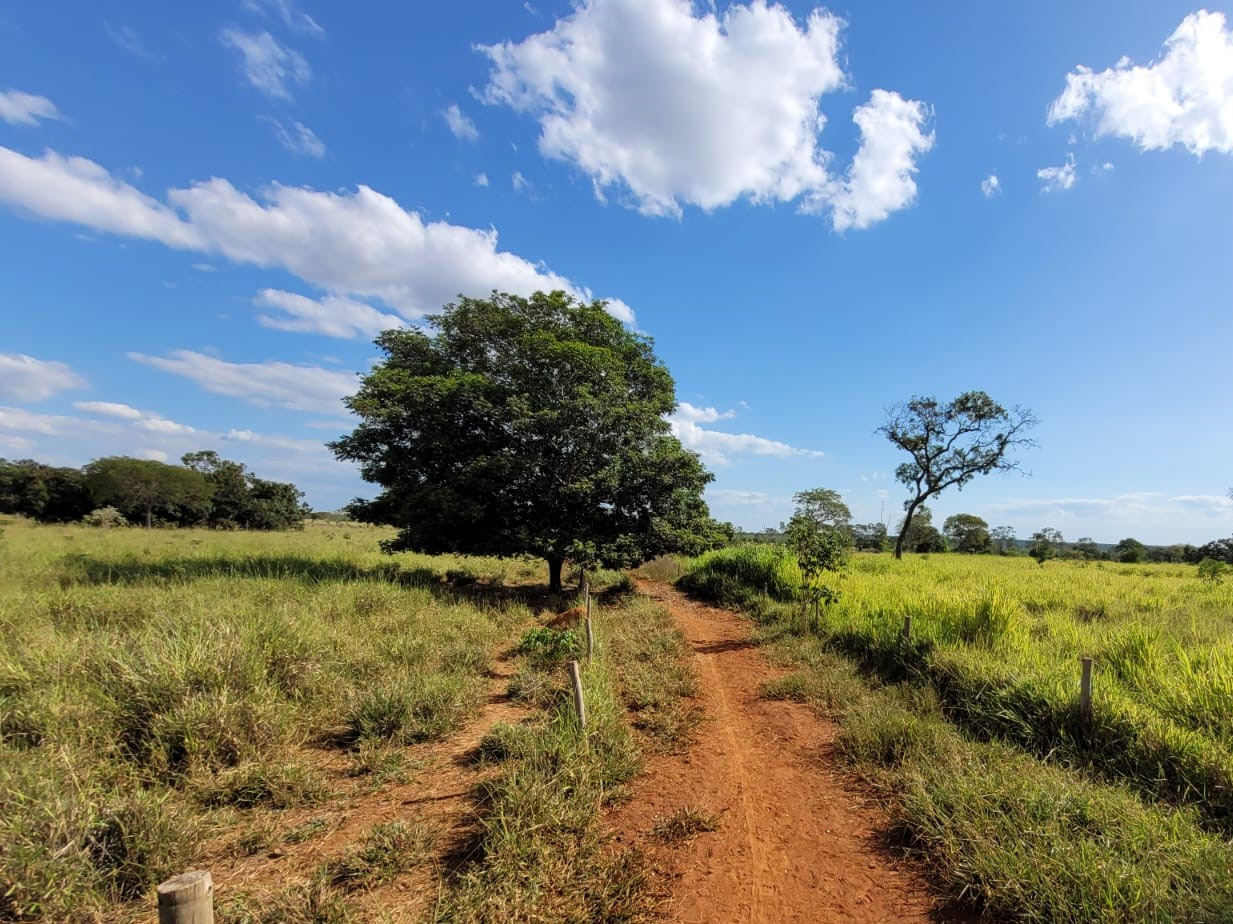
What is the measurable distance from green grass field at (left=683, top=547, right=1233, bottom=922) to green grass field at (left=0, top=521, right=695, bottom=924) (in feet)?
8.29

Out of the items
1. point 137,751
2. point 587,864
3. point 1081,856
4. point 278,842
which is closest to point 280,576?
point 137,751

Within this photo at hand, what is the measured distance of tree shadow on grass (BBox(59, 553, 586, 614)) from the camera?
410 inches

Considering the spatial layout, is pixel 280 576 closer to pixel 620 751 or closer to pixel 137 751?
pixel 137 751

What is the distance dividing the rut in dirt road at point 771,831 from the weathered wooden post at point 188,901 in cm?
273

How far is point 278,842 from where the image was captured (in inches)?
148

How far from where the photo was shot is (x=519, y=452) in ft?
42.9

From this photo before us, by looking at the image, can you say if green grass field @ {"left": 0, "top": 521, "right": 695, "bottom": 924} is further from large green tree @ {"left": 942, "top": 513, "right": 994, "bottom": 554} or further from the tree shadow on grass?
large green tree @ {"left": 942, "top": 513, "right": 994, "bottom": 554}

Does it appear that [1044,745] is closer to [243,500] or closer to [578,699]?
[578,699]

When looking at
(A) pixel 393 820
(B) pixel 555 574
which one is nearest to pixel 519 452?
(B) pixel 555 574

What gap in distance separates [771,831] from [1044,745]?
345 centimetres

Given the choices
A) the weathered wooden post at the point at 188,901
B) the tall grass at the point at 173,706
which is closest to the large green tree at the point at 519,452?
the tall grass at the point at 173,706

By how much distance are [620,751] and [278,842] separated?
9.76 feet

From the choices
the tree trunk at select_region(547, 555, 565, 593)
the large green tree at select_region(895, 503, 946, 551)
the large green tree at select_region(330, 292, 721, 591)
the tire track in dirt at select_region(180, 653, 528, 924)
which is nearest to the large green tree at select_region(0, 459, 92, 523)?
the large green tree at select_region(330, 292, 721, 591)

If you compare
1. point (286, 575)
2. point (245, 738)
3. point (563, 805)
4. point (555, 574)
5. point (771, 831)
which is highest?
point (286, 575)
